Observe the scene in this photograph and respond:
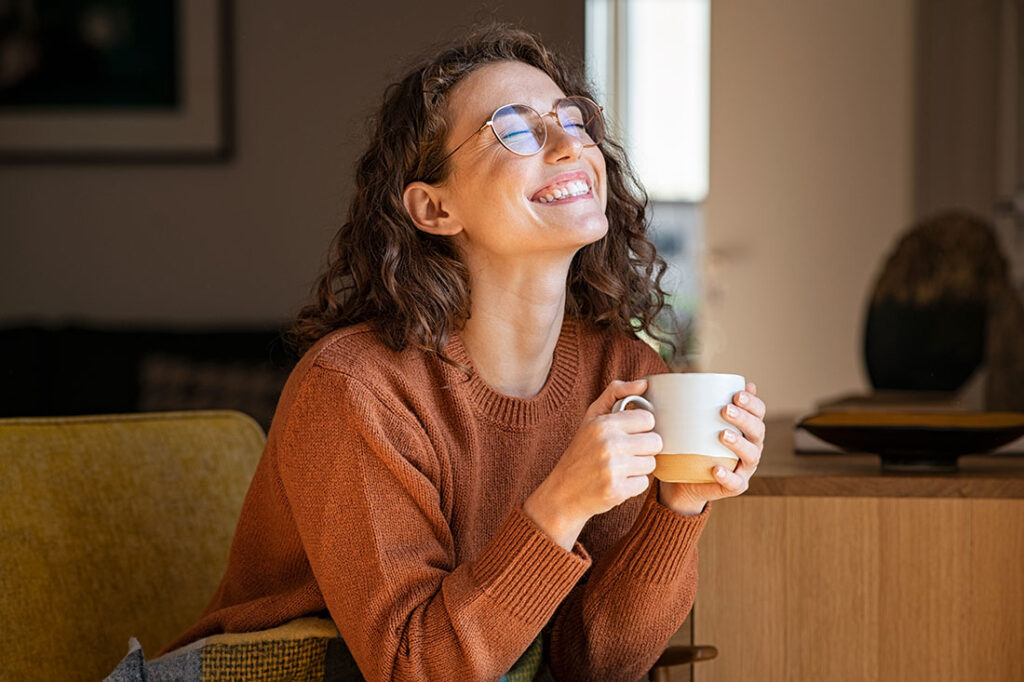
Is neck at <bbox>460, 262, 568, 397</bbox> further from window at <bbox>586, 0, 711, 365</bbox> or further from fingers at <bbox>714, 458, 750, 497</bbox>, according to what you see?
window at <bbox>586, 0, 711, 365</bbox>

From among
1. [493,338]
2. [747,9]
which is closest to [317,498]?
[493,338]

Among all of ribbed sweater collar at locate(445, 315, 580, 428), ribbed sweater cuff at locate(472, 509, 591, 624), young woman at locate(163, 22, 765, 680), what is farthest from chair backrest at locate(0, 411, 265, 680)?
ribbed sweater cuff at locate(472, 509, 591, 624)

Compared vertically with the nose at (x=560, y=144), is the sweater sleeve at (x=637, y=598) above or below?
below

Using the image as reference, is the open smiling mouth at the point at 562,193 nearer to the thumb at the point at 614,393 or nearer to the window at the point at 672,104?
the thumb at the point at 614,393

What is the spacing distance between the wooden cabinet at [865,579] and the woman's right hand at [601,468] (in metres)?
0.27

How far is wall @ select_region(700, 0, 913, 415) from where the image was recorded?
4504 millimetres

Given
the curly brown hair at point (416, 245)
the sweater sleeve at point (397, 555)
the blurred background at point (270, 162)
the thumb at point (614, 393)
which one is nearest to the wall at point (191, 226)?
the blurred background at point (270, 162)

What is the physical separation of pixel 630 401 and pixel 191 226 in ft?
7.76

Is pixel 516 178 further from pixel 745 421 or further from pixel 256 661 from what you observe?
pixel 256 661

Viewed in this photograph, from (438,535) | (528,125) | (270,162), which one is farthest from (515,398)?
(270,162)

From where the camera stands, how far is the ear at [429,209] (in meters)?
1.30

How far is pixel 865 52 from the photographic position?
4531mm

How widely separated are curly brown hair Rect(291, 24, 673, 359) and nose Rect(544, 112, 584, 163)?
0.40 feet

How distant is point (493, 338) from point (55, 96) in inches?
94.2
